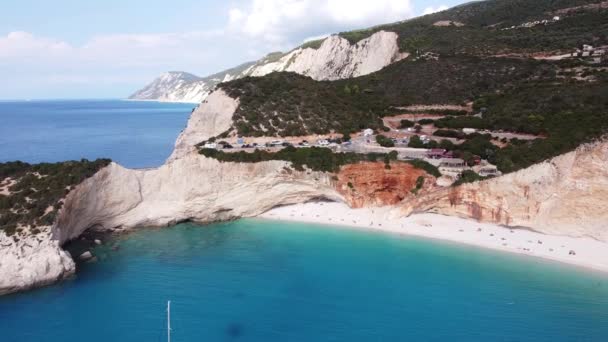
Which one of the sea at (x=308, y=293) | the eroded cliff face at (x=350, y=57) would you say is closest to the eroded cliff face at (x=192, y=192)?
the sea at (x=308, y=293)

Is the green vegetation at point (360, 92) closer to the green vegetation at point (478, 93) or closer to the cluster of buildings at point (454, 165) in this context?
the green vegetation at point (478, 93)

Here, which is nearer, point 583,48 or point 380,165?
point 380,165

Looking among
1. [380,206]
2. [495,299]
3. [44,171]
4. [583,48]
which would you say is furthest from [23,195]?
[583,48]

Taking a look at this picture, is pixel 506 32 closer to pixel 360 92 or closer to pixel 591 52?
pixel 591 52

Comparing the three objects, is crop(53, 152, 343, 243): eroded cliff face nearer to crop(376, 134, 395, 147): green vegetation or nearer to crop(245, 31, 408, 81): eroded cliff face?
crop(376, 134, 395, 147): green vegetation

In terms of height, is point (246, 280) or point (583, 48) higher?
point (583, 48)

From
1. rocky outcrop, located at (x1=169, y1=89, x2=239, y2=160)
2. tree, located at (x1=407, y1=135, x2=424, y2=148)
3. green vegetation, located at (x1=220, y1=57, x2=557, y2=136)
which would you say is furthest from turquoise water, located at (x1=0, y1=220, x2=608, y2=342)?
green vegetation, located at (x1=220, y1=57, x2=557, y2=136)

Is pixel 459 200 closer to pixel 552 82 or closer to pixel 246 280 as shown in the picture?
pixel 246 280
